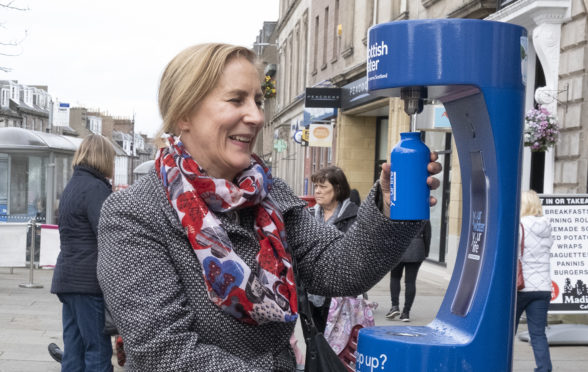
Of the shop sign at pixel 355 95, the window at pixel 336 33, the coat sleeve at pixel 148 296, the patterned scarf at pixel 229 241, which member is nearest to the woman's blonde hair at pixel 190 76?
the patterned scarf at pixel 229 241

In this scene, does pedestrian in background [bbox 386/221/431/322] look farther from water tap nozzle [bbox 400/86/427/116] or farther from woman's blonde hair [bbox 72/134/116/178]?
water tap nozzle [bbox 400/86/427/116]

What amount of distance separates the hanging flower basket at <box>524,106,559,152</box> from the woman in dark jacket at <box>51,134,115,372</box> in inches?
226

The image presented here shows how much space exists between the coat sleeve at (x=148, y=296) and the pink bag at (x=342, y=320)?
382 centimetres

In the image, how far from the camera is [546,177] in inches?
384

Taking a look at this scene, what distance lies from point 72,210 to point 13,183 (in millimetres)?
11146

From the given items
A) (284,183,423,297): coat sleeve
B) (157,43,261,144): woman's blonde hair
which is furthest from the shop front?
(157,43,261,144): woman's blonde hair

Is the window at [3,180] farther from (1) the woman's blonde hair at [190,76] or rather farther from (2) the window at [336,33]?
(1) the woman's blonde hair at [190,76]

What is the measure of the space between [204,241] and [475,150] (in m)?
1.14

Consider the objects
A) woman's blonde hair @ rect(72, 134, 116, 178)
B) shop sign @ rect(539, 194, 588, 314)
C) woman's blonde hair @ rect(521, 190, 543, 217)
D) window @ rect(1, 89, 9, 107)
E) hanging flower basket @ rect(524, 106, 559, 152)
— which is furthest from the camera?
window @ rect(1, 89, 9, 107)

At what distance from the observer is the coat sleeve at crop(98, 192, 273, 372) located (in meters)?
1.86

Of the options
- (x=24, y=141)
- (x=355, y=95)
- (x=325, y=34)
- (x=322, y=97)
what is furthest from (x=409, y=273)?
(x=325, y=34)

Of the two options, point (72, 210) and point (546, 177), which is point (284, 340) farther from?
point (546, 177)

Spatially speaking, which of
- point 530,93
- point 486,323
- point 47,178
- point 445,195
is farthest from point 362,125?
point 486,323

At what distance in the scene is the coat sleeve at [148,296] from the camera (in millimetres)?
1855
